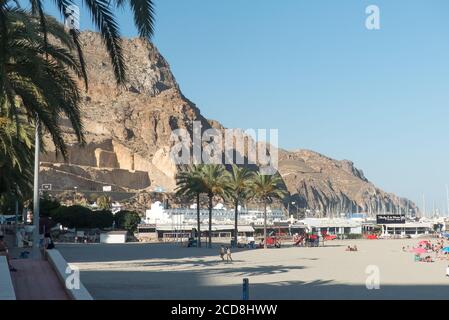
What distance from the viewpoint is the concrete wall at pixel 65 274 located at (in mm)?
10273

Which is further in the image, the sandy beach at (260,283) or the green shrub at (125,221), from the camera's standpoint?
the green shrub at (125,221)

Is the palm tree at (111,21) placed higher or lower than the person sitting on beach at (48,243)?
higher

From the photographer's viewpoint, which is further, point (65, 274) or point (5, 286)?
point (65, 274)

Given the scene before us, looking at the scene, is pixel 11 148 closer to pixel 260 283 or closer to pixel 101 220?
pixel 260 283

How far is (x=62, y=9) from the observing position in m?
8.08

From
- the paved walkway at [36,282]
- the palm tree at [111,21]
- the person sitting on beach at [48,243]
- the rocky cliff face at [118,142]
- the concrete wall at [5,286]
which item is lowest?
the paved walkway at [36,282]

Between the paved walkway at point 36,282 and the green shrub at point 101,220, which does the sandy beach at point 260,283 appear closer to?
the paved walkway at point 36,282

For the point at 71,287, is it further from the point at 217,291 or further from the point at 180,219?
the point at 180,219

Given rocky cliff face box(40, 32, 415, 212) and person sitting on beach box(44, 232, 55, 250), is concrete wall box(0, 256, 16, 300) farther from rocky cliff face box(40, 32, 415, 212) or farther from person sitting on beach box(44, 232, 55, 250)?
rocky cliff face box(40, 32, 415, 212)

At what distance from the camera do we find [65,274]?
43.2 ft

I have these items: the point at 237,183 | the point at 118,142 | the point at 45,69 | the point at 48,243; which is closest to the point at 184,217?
the point at 237,183

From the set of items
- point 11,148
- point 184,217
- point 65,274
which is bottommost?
point 65,274

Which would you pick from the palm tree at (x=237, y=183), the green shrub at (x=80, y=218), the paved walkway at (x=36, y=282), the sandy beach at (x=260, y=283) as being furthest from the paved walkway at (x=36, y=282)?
the green shrub at (x=80, y=218)

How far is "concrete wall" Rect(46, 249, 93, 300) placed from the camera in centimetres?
1027
